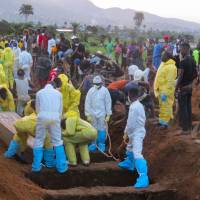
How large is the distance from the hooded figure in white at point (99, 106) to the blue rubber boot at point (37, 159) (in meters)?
2.24

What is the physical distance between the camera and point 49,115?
9.67 metres

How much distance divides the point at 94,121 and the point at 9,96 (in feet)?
7.17

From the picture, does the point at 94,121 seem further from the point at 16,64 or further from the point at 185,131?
the point at 16,64

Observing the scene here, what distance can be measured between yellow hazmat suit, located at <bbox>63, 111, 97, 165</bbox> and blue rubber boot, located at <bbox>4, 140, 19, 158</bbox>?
3.23 feet

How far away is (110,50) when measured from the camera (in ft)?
90.8

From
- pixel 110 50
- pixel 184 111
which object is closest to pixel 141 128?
pixel 184 111

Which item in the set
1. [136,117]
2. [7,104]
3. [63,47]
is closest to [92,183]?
[136,117]

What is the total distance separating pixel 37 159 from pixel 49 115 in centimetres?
95

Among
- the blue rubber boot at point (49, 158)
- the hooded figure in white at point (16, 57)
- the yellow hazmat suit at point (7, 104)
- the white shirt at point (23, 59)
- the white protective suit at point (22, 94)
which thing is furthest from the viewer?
the hooded figure in white at point (16, 57)

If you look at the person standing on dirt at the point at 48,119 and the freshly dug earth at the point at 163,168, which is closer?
the freshly dug earth at the point at 163,168

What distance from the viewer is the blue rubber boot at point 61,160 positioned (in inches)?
392

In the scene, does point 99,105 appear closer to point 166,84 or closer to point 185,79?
point 166,84

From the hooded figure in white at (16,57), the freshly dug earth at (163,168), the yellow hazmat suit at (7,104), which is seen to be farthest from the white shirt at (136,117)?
the hooded figure in white at (16,57)

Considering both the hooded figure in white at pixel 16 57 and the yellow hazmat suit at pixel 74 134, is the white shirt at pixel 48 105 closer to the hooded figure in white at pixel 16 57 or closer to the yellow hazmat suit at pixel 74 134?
the yellow hazmat suit at pixel 74 134
